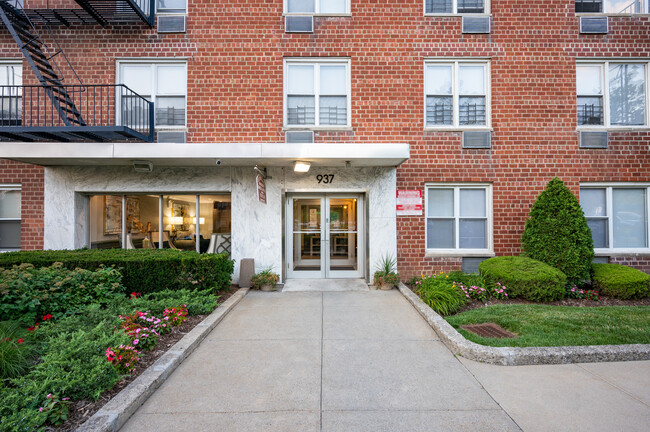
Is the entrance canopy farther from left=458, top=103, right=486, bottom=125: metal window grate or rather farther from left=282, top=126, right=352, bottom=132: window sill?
left=458, top=103, right=486, bottom=125: metal window grate

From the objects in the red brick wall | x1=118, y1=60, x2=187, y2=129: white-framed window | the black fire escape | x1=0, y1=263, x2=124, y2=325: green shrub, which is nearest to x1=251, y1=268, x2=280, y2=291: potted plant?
x1=0, y1=263, x2=124, y2=325: green shrub

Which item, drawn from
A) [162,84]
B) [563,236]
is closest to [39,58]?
[162,84]

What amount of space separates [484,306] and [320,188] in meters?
4.64

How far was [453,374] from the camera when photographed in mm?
3971

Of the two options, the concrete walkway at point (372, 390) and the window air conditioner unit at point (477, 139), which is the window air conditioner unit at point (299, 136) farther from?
the concrete walkway at point (372, 390)

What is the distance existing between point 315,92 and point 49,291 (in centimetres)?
704

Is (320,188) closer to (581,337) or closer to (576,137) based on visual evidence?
(581,337)

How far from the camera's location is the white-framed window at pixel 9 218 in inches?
347

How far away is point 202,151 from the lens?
7348 millimetres

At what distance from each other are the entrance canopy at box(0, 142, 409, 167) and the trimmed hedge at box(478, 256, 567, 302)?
3334mm

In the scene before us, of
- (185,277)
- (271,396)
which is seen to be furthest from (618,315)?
(185,277)

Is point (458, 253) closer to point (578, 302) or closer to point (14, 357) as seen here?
point (578, 302)

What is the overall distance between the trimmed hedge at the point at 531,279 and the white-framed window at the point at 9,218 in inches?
463

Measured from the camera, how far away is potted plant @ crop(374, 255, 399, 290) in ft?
27.0
